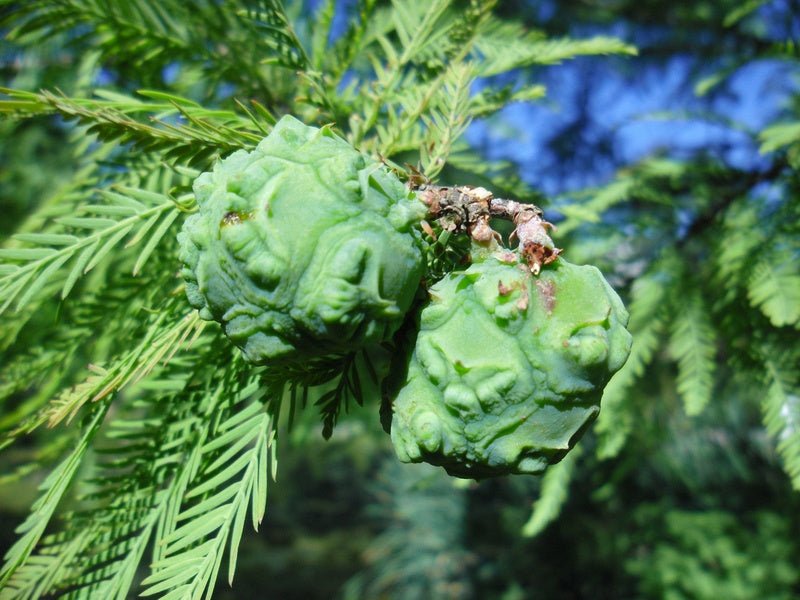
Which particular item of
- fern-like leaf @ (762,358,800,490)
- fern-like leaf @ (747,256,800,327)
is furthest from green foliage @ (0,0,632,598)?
fern-like leaf @ (762,358,800,490)

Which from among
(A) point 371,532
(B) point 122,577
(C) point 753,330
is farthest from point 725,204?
(A) point 371,532

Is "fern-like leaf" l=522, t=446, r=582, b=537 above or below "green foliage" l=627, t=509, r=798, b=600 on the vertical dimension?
above

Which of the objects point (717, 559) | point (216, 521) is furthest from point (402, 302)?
point (717, 559)

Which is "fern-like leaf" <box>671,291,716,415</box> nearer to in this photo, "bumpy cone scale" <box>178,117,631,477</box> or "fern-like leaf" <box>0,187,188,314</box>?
"bumpy cone scale" <box>178,117,631,477</box>

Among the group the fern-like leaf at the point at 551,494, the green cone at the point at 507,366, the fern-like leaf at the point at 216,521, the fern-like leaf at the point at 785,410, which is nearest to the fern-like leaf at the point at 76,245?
the fern-like leaf at the point at 216,521

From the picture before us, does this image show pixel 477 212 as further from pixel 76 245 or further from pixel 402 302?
pixel 76 245

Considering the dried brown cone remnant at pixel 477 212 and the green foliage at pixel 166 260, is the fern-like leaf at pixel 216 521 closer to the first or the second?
the green foliage at pixel 166 260
